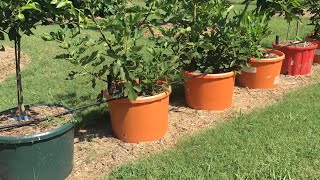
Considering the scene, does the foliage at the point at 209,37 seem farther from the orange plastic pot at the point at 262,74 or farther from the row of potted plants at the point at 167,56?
the orange plastic pot at the point at 262,74

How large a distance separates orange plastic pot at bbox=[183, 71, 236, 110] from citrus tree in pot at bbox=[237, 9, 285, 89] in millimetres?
664

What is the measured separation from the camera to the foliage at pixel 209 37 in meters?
4.02

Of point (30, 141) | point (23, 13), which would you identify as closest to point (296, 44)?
point (23, 13)

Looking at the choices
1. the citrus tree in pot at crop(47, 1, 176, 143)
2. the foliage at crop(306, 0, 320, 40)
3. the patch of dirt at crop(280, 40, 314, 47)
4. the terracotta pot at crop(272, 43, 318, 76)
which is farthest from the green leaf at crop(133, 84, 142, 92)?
the foliage at crop(306, 0, 320, 40)

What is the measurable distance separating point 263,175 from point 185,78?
4.78ft

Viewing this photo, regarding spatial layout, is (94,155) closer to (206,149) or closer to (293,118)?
(206,149)

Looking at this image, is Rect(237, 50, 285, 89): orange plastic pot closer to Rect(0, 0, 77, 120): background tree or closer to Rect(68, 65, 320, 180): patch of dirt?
Rect(68, 65, 320, 180): patch of dirt

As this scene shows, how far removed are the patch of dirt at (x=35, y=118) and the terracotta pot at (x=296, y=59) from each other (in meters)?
3.53

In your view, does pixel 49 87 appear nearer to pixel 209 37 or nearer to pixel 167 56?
pixel 167 56

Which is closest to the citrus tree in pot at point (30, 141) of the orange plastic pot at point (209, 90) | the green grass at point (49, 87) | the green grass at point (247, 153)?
the green grass at point (247, 153)

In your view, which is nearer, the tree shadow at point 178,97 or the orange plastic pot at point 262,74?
the tree shadow at point 178,97

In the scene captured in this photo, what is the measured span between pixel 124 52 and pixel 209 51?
1.38m

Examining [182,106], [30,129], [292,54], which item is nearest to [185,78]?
[182,106]

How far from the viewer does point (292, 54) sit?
555 cm
